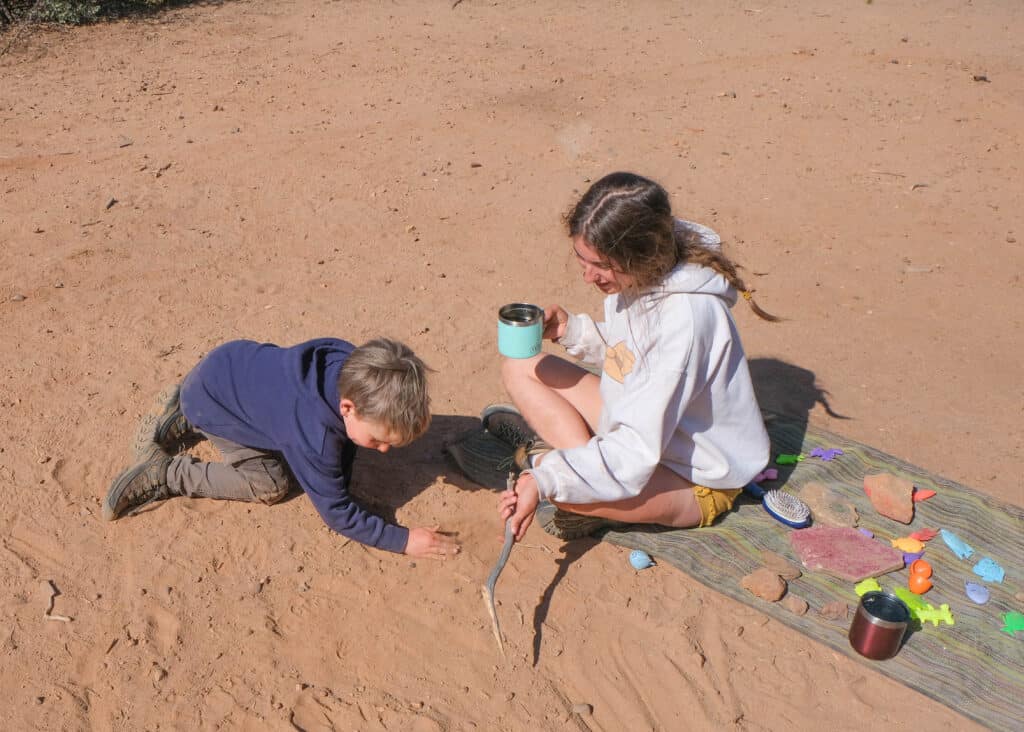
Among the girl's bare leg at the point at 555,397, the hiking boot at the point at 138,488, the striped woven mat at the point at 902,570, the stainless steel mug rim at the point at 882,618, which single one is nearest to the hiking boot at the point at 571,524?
the striped woven mat at the point at 902,570

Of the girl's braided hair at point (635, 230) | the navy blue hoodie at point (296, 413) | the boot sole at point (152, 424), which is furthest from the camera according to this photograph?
the boot sole at point (152, 424)

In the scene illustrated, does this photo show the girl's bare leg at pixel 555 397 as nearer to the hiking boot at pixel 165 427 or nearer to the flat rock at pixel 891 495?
the flat rock at pixel 891 495

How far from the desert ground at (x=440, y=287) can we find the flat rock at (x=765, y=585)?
0.22 ft

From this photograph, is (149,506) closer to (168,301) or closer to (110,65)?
(168,301)

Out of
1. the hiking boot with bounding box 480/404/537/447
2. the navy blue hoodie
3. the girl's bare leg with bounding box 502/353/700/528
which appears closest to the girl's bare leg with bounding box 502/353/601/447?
the girl's bare leg with bounding box 502/353/700/528

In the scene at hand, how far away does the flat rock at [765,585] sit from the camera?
2879 millimetres

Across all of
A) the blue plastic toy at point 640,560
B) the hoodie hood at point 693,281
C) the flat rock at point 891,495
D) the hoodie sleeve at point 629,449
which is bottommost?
the flat rock at point 891,495

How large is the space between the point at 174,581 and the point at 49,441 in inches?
38.7

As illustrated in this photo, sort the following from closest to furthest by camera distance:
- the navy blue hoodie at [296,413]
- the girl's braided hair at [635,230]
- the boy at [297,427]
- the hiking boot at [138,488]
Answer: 1. the girl's braided hair at [635,230]
2. the boy at [297,427]
3. the navy blue hoodie at [296,413]
4. the hiking boot at [138,488]

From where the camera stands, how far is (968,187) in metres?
5.93

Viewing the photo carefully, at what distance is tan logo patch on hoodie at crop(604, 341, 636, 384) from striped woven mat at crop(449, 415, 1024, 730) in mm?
586

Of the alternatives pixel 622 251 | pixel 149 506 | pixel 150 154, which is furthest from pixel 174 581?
pixel 150 154

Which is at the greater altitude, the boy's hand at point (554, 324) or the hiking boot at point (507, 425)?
the boy's hand at point (554, 324)

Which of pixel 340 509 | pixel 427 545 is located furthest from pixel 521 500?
pixel 340 509
